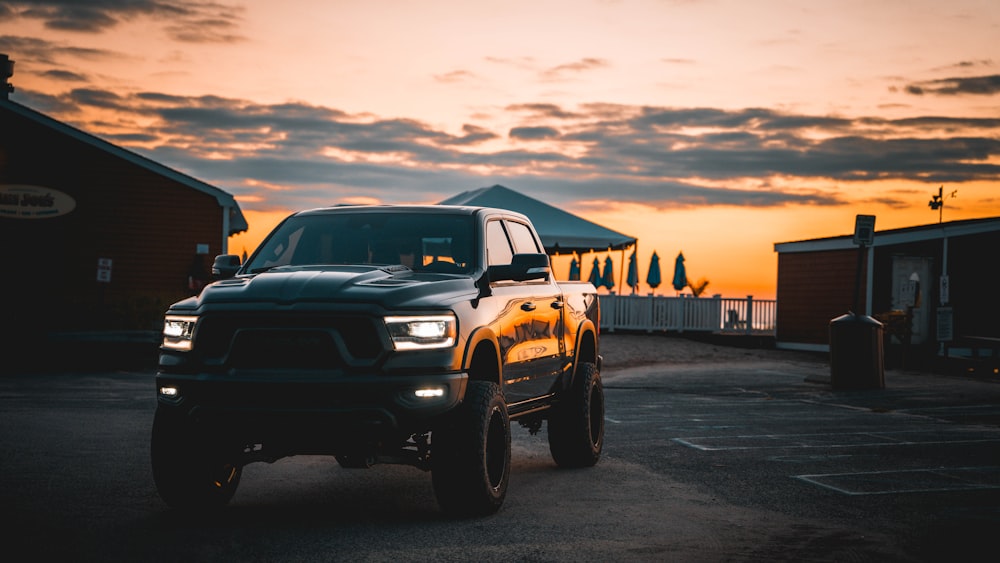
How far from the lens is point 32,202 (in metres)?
29.8

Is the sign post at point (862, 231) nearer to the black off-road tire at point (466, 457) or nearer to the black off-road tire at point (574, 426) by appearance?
the black off-road tire at point (574, 426)

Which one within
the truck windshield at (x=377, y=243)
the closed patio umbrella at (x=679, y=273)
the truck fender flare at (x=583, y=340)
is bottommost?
the truck fender flare at (x=583, y=340)

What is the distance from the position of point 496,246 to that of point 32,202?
80.1ft

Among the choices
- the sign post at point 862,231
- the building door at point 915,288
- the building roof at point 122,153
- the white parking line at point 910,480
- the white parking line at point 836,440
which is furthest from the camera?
the building door at point 915,288

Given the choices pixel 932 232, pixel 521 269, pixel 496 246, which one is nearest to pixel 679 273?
pixel 932 232

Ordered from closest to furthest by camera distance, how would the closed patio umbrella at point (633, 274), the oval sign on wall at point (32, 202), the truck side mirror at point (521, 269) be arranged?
the truck side mirror at point (521, 269) → the oval sign on wall at point (32, 202) → the closed patio umbrella at point (633, 274)

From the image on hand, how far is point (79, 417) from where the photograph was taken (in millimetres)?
13742

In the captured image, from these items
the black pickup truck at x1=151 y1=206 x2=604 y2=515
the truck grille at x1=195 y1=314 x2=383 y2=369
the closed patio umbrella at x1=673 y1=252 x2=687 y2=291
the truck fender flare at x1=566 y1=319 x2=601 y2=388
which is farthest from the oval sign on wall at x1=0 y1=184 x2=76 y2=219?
the truck grille at x1=195 y1=314 x2=383 y2=369

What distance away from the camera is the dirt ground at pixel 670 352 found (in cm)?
2877

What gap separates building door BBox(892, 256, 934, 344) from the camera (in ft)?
102

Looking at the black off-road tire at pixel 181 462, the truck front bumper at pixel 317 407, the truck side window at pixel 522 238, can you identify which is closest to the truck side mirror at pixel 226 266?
the black off-road tire at pixel 181 462

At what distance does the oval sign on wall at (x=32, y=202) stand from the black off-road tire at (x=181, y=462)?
2467cm

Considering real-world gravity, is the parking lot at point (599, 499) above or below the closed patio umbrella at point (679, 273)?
below

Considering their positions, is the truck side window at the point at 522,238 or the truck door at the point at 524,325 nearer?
the truck door at the point at 524,325
